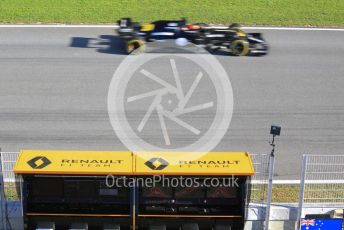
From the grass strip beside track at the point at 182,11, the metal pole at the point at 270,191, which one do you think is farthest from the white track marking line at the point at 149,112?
the grass strip beside track at the point at 182,11

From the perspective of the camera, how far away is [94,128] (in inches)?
672

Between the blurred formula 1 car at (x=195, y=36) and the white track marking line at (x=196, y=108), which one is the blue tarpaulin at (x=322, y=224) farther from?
the blurred formula 1 car at (x=195, y=36)

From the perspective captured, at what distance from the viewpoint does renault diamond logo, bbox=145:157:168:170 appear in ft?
39.0

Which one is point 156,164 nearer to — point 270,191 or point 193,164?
point 193,164

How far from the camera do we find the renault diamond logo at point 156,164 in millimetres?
11902

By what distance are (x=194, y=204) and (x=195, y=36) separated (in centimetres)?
1094

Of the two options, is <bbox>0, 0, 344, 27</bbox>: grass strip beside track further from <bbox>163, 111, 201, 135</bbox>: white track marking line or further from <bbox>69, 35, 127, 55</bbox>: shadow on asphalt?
<bbox>163, 111, 201, 135</bbox>: white track marking line

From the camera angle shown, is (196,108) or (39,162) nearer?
(39,162)

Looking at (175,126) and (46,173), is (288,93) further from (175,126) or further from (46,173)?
(46,173)

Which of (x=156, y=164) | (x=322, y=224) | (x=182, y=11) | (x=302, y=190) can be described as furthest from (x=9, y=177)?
(x=182, y=11)

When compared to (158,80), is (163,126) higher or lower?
lower

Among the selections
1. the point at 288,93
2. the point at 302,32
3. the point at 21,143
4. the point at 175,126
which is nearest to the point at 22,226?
the point at 21,143
